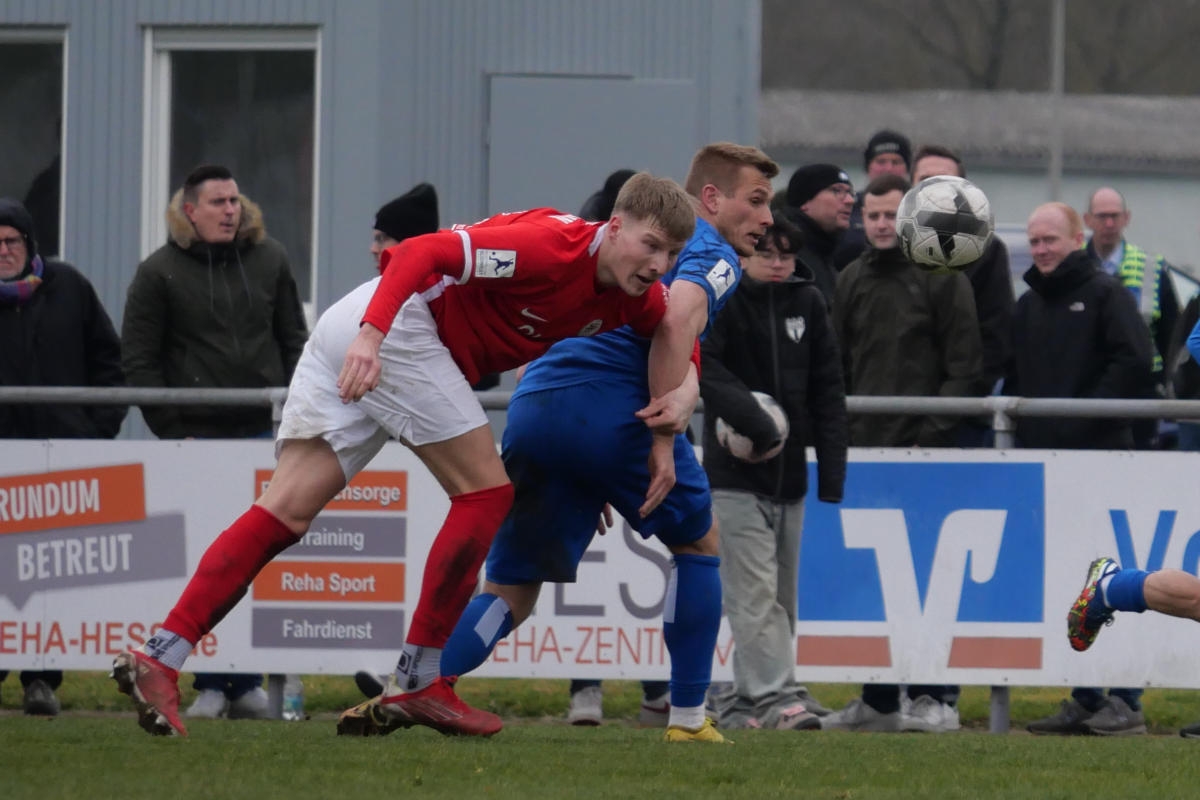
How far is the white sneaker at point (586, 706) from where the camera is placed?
9.46m

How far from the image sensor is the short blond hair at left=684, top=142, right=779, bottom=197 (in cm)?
736

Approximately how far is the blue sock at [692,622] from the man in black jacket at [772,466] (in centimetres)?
181

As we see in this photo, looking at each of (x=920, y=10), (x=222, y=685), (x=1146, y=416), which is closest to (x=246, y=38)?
(x=222, y=685)

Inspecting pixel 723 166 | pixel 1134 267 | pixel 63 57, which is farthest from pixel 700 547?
pixel 63 57

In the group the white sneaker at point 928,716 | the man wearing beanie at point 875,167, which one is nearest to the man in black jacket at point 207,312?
the man wearing beanie at point 875,167

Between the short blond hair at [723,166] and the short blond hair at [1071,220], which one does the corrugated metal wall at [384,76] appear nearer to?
the short blond hair at [1071,220]

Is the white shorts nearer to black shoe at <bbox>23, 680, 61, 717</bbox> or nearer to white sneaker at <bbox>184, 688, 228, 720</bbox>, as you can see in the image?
white sneaker at <bbox>184, 688, 228, 720</bbox>

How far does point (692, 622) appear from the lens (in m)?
7.10

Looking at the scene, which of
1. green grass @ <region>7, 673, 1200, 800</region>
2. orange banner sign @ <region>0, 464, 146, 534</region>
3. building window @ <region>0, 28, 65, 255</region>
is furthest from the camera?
building window @ <region>0, 28, 65, 255</region>

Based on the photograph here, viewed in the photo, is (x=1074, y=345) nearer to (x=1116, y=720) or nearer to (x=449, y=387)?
(x=1116, y=720)

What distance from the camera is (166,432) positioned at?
9945mm

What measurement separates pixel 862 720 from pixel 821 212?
2.48m

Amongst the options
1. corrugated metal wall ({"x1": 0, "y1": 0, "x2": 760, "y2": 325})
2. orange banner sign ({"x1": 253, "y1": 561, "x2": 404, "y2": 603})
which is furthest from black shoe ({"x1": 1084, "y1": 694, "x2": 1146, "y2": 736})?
corrugated metal wall ({"x1": 0, "y1": 0, "x2": 760, "y2": 325})

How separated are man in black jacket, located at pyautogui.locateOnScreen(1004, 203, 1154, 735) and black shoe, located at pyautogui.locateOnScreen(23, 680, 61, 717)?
453 cm
